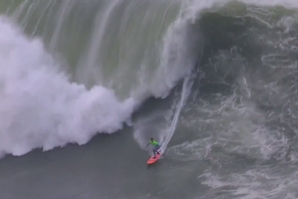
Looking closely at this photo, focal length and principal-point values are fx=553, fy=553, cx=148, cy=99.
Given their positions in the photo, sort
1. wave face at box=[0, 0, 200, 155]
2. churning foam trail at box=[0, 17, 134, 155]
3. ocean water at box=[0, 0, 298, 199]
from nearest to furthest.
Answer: ocean water at box=[0, 0, 298, 199] → churning foam trail at box=[0, 17, 134, 155] → wave face at box=[0, 0, 200, 155]

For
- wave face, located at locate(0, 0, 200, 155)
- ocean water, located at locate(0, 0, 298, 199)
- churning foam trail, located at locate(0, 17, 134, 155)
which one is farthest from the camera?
wave face, located at locate(0, 0, 200, 155)

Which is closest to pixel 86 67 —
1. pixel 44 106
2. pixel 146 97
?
pixel 44 106

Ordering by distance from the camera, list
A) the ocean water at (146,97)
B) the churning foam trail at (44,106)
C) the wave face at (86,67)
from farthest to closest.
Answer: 1. the wave face at (86,67)
2. the churning foam trail at (44,106)
3. the ocean water at (146,97)

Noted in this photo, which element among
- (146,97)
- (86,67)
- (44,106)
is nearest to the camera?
(146,97)

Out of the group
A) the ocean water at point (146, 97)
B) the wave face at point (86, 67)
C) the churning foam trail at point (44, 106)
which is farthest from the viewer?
the wave face at point (86, 67)

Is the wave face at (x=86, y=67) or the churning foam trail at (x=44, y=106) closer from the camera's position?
the churning foam trail at (x=44, y=106)

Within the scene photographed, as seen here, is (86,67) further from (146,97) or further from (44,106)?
(146,97)

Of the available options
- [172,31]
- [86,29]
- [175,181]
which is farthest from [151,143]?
[86,29]
